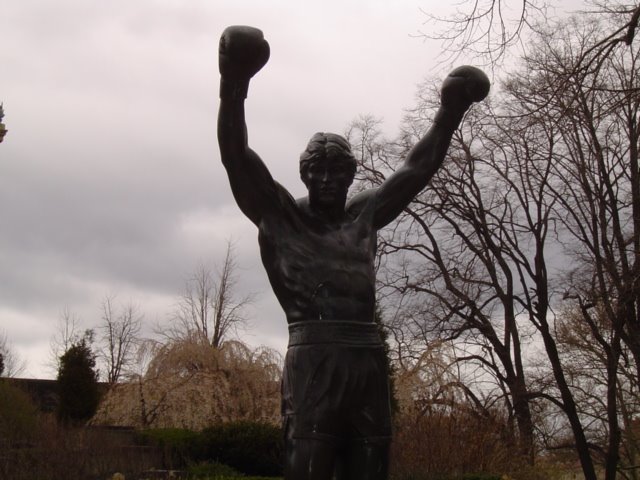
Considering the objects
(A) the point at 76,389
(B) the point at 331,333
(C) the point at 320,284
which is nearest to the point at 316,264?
(C) the point at 320,284

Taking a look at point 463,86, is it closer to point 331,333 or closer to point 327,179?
point 327,179

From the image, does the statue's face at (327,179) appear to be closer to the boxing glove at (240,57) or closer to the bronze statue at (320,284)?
the bronze statue at (320,284)

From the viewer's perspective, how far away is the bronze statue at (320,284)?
9.64 feet

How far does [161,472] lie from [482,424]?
677 cm

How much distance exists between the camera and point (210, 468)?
46.2 feet

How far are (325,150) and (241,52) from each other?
55 centimetres

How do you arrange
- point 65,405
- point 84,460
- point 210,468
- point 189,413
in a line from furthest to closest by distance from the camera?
point 65,405, point 189,413, point 210,468, point 84,460

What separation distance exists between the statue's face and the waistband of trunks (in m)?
0.55

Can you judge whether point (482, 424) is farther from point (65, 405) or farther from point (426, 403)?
point (65, 405)

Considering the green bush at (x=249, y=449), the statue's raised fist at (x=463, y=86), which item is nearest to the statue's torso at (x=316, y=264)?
the statue's raised fist at (x=463, y=86)

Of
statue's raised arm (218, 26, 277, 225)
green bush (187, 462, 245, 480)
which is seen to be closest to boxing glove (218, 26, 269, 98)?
statue's raised arm (218, 26, 277, 225)

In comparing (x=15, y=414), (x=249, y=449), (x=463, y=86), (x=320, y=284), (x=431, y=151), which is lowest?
(x=249, y=449)

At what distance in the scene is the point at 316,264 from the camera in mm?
3156

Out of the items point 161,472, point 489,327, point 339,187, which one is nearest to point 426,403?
point 489,327
